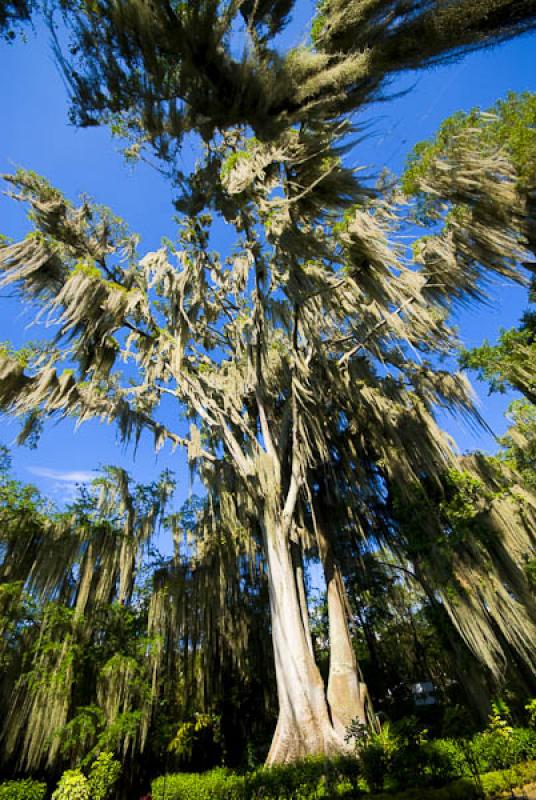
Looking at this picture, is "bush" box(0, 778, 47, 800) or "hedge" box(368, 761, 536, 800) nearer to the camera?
"hedge" box(368, 761, 536, 800)

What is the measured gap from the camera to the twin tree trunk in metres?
6.03

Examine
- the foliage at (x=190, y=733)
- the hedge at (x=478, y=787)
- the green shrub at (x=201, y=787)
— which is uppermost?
the foliage at (x=190, y=733)

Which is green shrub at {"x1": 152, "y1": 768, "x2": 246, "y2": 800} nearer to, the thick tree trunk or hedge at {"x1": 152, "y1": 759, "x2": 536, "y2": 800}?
hedge at {"x1": 152, "y1": 759, "x2": 536, "y2": 800}

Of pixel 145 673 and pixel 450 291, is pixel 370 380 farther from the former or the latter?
pixel 145 673

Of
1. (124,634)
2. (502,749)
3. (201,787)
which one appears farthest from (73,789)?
(502,749)

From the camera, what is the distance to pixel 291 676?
6516 mm

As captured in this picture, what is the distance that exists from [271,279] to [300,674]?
7.32m

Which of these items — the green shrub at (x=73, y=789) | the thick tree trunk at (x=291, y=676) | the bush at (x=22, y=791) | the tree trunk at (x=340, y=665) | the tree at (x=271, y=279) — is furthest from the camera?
the tree trunk at (x=340, y=665)

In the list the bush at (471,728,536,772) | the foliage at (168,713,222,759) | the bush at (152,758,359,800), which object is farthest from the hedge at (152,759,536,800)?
the foliage at (168,713,222,759)

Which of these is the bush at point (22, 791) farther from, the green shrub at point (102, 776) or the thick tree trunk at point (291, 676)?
the thick tree trunk at point (291, 676)

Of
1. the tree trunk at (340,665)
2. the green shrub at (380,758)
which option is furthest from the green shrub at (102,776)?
the green shrub at (380,758)

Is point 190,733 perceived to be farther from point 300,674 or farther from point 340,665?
point 300,674

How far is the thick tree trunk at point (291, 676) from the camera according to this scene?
5.98 meters

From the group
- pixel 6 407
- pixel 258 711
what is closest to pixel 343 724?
pixel 258 711
